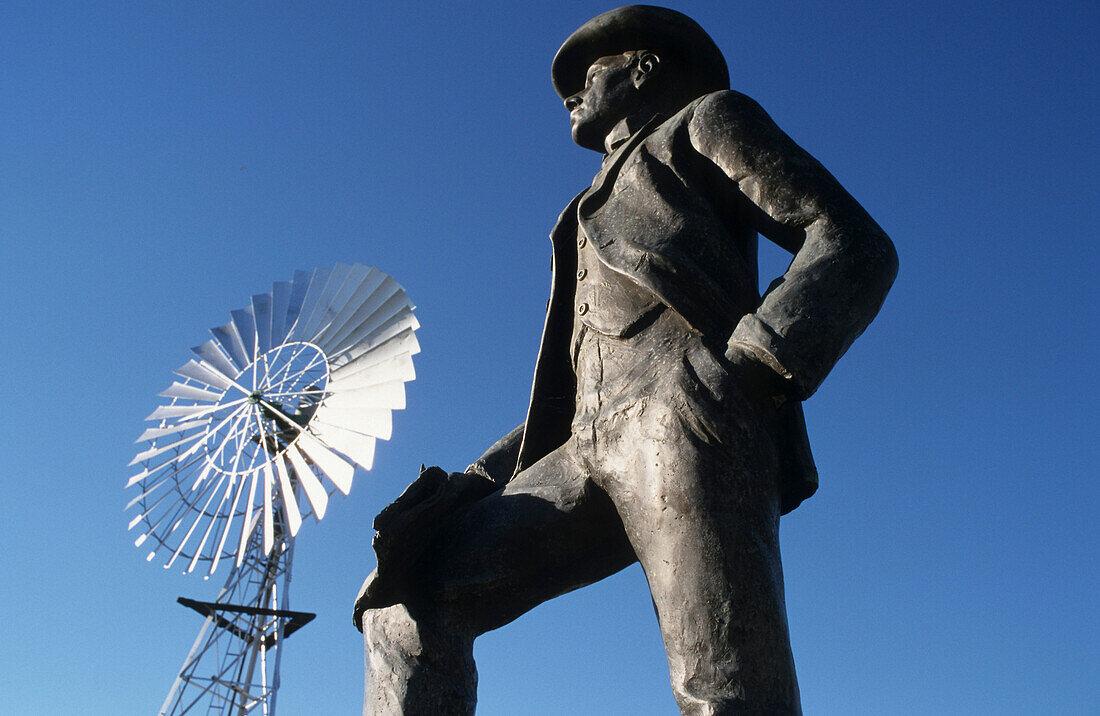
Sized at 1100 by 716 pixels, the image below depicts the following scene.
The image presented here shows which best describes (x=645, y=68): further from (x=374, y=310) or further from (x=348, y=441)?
(x=374, y=310)

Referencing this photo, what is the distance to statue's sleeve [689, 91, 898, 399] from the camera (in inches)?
96.8

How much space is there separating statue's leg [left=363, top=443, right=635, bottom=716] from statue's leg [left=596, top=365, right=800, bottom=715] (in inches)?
8.1

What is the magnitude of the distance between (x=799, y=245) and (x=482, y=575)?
125 centimetres

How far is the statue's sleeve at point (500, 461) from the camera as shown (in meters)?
3.38

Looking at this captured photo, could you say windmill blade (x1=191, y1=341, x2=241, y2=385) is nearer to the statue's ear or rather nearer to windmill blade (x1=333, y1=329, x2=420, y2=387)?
windmill blade (x1=333, y1=329, x2=420, y2=387)

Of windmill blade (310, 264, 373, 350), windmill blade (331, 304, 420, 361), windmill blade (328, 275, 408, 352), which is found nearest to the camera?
windmill blade (331, 304, 420, 361)

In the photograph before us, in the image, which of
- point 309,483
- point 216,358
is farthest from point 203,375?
point 309,483

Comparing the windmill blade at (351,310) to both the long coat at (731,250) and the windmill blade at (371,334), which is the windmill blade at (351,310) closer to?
the windmill blade at (371,334)

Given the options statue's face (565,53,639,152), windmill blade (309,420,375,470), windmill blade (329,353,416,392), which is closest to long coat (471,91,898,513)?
statue's face (565,53,639,152)

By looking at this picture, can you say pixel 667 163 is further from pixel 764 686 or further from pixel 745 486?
pixel 764 686

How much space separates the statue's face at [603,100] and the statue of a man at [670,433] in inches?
11.6

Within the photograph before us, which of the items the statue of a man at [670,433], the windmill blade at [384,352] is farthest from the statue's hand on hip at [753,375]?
the windmill blade at [384,352]

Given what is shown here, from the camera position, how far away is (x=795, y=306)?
98.0 inches

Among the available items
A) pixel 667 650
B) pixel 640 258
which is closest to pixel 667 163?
pixel 640 258
